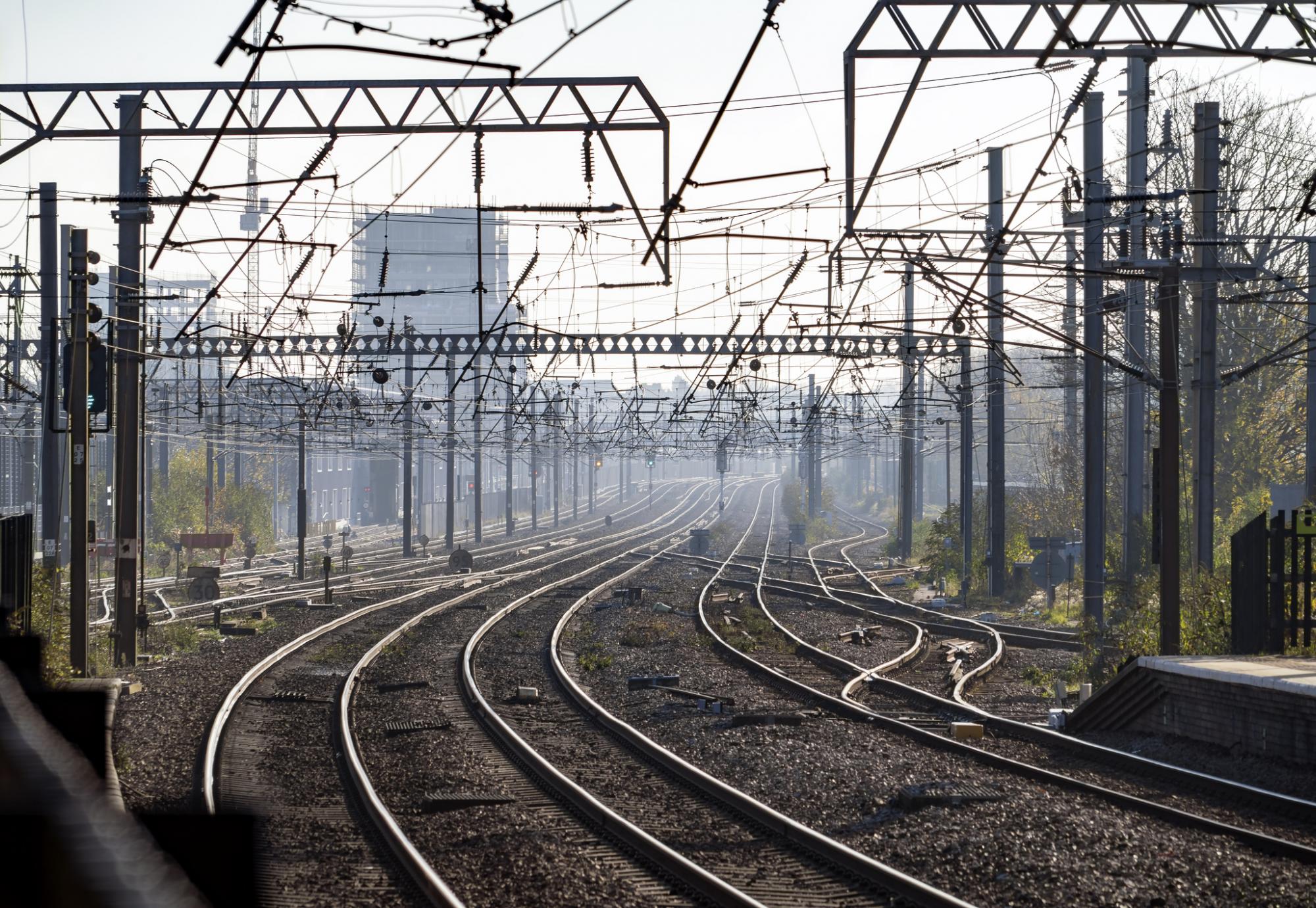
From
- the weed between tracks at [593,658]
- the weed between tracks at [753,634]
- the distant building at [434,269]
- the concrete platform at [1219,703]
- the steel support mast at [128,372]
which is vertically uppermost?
the distant building at [434,269]

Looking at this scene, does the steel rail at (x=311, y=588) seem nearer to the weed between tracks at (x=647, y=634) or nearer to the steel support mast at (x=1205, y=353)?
the weed between tracks at (x=647, y=634)

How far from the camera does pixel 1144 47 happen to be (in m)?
9.62

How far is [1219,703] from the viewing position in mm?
12391

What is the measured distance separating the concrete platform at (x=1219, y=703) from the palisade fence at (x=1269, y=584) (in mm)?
612

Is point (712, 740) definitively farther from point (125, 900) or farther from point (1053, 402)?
point (1053, 402)

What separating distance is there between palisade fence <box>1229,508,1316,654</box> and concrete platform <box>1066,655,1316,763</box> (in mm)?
612

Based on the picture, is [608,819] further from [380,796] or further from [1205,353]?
[1205,353]

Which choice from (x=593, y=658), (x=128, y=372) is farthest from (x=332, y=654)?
(x=128, y=372)

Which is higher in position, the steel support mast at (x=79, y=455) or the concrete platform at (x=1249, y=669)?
the steel support mast at (x=79, y=455)

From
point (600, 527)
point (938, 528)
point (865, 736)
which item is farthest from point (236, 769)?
point (600, 527)

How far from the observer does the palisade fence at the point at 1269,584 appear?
1427cm

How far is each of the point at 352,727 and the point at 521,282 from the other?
7305mm

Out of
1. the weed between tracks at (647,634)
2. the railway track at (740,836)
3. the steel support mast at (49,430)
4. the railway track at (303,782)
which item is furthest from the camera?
the weed between tracks at (647,634)

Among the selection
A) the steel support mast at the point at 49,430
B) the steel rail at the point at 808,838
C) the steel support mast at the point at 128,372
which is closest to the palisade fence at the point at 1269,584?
the steel rail at the point at 808,838
